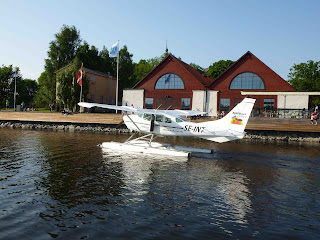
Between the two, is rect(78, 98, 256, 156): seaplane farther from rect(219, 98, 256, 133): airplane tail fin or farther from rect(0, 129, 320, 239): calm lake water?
rect(0, 129, 320, 239): calm lake water

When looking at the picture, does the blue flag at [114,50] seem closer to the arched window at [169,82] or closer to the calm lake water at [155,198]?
the arched window at [169,82]

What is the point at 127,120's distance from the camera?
61.1 ft

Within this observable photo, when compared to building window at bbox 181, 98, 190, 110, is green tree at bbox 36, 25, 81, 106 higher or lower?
higher

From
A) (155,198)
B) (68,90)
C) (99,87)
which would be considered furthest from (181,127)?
(99,87)

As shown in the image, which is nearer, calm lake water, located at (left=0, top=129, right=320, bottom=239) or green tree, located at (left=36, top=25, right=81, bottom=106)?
calm lake water, located at (left=0, top=129, right=320, bottom=239)

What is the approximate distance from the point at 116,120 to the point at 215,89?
1849 centimetres

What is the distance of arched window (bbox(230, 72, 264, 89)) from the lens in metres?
40.9

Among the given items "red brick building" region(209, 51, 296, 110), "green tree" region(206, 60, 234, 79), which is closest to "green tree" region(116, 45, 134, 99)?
"green tree" region(206, 60, 234, 79)

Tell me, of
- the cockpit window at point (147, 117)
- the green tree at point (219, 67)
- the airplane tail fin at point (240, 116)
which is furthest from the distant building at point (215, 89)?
the green tree at point (219, 67)

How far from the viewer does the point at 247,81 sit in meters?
41.6

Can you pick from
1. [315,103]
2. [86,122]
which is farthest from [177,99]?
[315,103]

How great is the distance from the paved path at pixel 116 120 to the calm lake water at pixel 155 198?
42.6 feet

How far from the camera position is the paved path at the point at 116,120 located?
2686 cm

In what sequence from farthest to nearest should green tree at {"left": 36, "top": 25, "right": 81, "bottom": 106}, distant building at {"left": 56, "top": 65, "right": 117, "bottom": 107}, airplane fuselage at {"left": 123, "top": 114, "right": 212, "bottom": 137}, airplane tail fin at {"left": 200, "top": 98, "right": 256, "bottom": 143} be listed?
green tree at {"left": 36, "top": 25, "right": 81, "bottom": 106} < distant building at {"left": 56, "top": 65, "right": 117, "bottom": 107} < airplane fuselage at {"left": 123, "top": 114, "right": 212, "bottom": 137} < airplane tail fin at {"left": 200, "top": 98, "right": 256, "bottom": 143}
